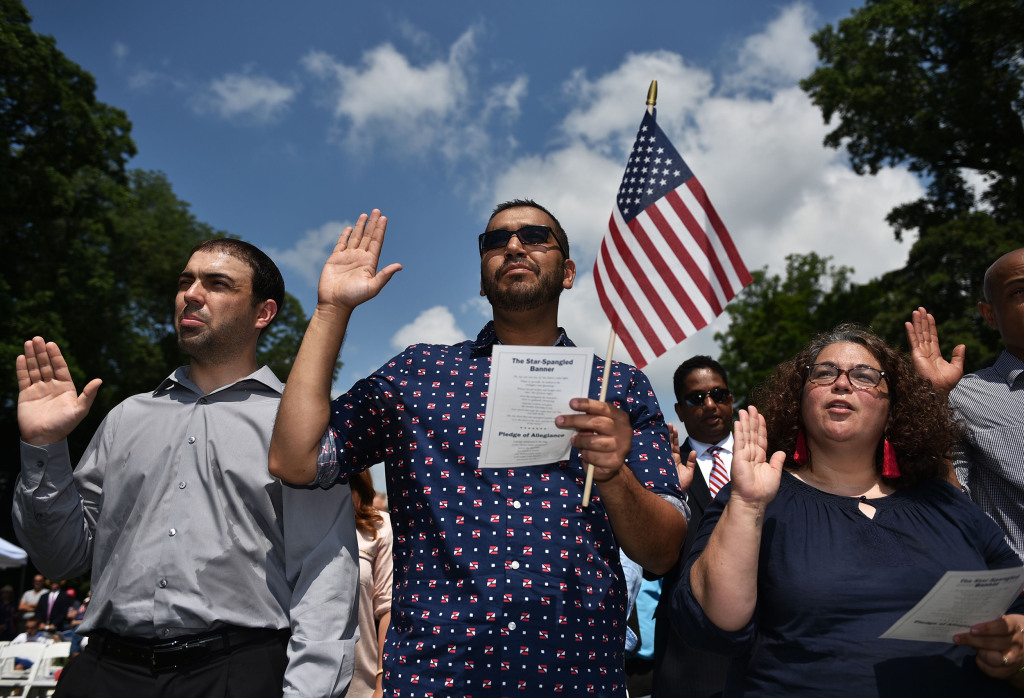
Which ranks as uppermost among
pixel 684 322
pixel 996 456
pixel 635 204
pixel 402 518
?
pixel 635 204

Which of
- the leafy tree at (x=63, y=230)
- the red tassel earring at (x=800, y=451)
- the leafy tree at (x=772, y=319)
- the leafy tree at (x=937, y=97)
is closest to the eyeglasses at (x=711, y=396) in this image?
the red tassel earring at (x=800, y=451)

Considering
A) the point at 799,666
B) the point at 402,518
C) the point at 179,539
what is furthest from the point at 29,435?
the point at 799,666

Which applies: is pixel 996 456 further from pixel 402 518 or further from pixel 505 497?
pixel 402 518

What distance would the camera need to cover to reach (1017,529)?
3326 millimetres

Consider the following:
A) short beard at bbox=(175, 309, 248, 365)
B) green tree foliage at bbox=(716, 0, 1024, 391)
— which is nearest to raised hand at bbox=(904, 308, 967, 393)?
short beard at bbox=(175, 309, 248, 365)

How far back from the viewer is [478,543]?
98.3 inches

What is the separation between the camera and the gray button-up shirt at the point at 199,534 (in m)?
2.71

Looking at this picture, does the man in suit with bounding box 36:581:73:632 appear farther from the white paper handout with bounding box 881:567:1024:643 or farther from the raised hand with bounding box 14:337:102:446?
the white paper handout with bounding box 881:567:1024:643

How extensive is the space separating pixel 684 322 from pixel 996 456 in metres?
1.60

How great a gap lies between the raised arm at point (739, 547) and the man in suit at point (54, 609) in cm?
1731

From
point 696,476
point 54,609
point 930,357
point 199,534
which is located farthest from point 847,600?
point 54,609

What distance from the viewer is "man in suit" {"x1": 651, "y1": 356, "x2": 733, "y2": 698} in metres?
4.07

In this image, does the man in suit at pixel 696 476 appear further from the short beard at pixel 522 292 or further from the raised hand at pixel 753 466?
the short beard at pixel 522 292

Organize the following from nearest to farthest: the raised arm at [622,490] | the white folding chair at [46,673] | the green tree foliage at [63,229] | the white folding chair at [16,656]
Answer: the raised arm at [622,490], the white folding chair at [46,673], the white folding chair at [16,656], the green tree foliage at [63,229]
